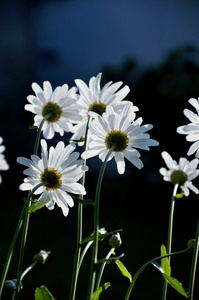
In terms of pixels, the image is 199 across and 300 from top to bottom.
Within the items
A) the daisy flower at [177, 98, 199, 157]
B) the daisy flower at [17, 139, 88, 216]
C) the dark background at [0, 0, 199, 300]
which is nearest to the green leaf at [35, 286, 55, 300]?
the daisy flower at [17, 139, 88, 216]

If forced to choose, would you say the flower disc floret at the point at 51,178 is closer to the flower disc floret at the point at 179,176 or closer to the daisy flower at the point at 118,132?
the daisy flower at the point at 118,132

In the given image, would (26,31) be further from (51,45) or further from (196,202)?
(196,202)

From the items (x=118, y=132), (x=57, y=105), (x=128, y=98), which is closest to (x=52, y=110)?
(x=57, y=105)

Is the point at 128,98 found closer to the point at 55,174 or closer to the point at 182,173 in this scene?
the point at 182,173

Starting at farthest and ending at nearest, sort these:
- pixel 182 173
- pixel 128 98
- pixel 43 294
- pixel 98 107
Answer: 1. pixel 128 98
2. pixel 182 173
3. pixel 98 107
4. pixel 43 294

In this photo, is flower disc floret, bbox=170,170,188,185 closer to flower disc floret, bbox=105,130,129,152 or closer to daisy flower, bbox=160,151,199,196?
daisy flower, bbox=160,151,199,196

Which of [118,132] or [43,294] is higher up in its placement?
[118,132]
